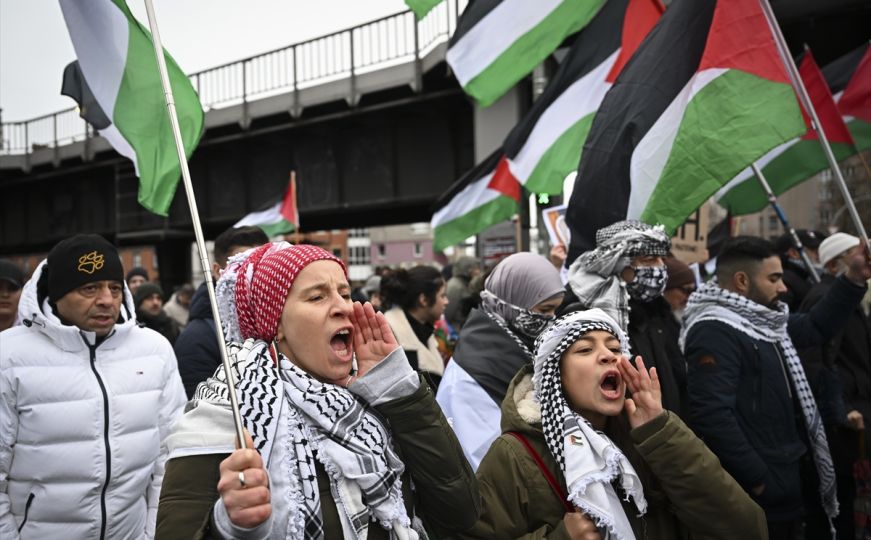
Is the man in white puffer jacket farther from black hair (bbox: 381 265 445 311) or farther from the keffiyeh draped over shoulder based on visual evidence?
black hair (bbox: 381 265 445 311)

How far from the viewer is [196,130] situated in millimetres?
3619

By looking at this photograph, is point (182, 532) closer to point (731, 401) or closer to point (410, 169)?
point (731, 401)

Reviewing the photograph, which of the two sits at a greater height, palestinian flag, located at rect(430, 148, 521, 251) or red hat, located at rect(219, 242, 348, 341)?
palestinian flag, located at rect(430, 148, 521, 251)

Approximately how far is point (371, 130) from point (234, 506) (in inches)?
646

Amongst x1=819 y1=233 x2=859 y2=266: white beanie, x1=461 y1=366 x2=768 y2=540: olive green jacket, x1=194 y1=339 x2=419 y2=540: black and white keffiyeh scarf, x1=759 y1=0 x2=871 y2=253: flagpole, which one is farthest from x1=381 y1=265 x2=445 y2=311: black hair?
x1=194 y1=339 x2=419 y2=540: black and white keffiyeh scarf

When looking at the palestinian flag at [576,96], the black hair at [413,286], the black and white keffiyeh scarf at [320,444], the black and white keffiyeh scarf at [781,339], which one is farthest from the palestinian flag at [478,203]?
the black and white keffiyeh scarf at [320,444]

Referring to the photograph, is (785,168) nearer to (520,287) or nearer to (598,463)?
(520,287)

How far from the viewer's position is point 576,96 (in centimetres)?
655

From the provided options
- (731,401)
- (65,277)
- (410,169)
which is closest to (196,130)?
(65,277)

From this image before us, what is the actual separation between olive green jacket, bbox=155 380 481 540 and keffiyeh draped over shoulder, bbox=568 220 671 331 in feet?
6.10

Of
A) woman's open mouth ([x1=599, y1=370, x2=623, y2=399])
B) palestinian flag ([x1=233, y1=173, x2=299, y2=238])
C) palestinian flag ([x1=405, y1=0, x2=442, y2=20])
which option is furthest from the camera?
palestinian flag ([x1=233, y1=173, x2=299, y2=238])

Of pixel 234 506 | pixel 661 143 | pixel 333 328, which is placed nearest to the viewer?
pixel 234 506

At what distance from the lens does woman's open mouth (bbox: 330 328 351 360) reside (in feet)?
7.35

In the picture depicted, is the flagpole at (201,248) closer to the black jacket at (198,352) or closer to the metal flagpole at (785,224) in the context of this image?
the black jacket at (198,352)
